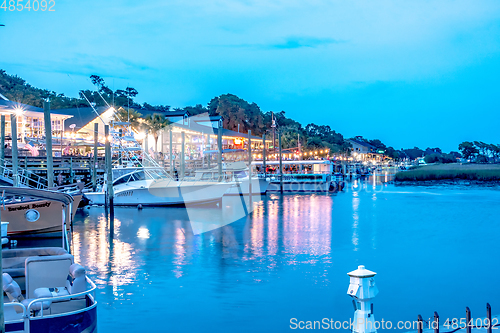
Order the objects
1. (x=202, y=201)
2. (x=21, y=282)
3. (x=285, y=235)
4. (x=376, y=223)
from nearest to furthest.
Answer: (x=21, y=282)
(x=285, y=235)
(x=376, y=223)
(x=202, y=201)

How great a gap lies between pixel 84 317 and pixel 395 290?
1096 centimetres

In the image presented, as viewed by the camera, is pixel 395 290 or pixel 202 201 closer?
pixel 395 290

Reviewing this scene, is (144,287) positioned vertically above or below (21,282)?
below

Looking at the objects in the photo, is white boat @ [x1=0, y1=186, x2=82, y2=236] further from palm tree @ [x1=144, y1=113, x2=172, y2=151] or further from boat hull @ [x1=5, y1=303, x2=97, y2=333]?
palm tree @ [x1=144, y1=113, x2=172, y2=151]

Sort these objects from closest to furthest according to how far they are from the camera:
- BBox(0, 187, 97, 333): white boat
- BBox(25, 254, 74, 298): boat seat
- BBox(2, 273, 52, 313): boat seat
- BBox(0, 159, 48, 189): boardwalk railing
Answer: BBox(0, 187, 97, 333): white boat, BBox(2, 273, 52, 313): boat seat, BBox(25, 254, 74, 298): boat seat, BBox(0, 159, 48, 189): boardwalk railing

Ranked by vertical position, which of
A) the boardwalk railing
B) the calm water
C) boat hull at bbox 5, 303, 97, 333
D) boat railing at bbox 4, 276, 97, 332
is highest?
the boardwalk railing

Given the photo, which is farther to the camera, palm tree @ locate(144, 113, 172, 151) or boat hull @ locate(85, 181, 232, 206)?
palm tree @ locate(144, 113, 172, 151)

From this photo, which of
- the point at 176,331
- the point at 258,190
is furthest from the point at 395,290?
the point at 258,190

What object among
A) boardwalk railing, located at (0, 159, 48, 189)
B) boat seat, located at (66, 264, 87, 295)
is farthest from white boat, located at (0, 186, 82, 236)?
boat seat, located at (66, 264, 87, 295)

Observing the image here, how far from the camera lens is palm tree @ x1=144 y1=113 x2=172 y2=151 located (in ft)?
196

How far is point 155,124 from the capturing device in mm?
60562

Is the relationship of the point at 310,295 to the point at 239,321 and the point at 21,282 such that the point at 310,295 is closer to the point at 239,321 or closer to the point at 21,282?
the point at 239,321

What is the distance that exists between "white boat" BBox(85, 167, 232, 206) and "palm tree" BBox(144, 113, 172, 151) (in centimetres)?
2259

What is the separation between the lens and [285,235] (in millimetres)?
26234
